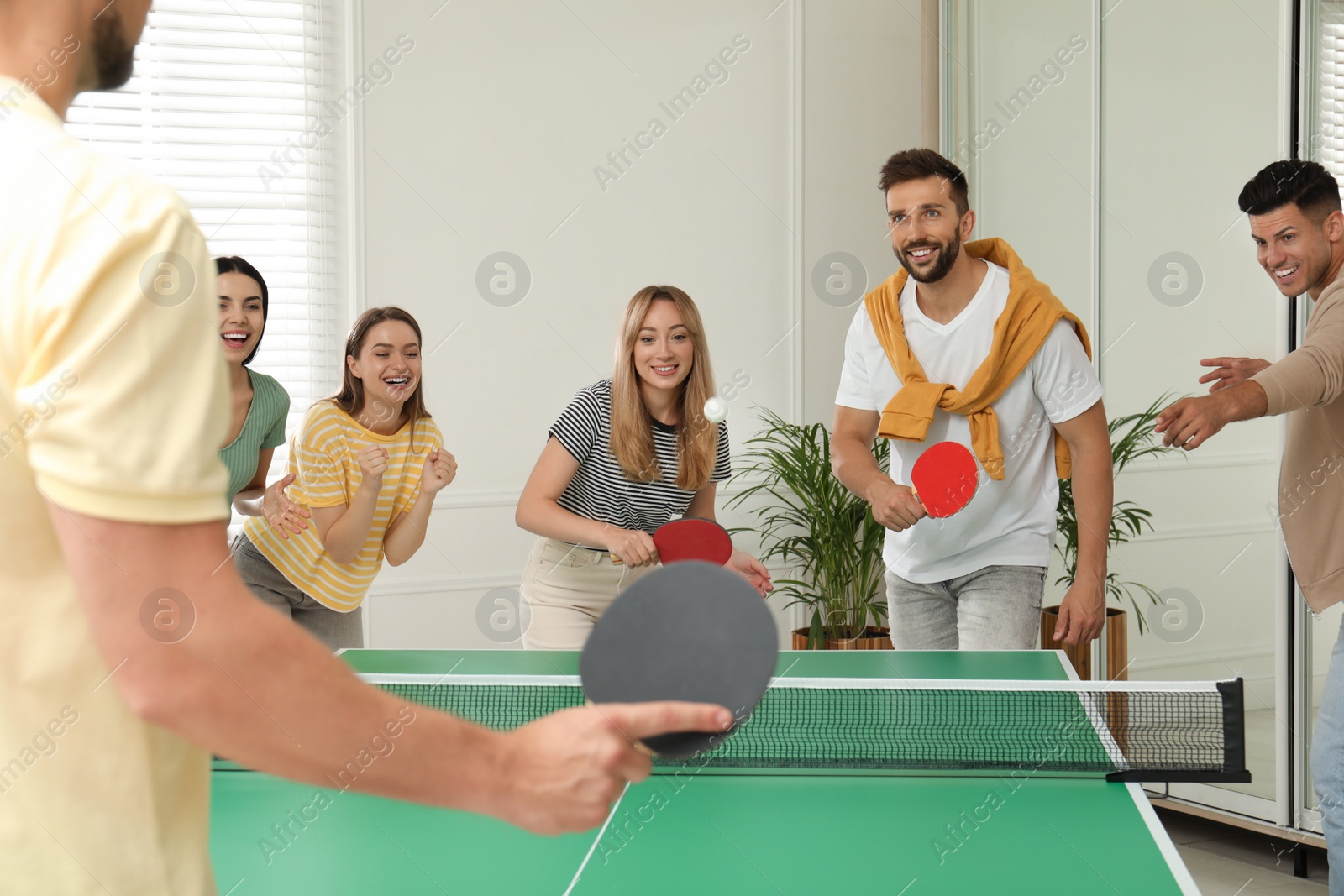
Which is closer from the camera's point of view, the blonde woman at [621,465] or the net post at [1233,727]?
the net post at [1233,727]

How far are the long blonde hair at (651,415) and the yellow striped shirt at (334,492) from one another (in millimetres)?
697

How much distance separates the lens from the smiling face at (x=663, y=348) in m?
3.90

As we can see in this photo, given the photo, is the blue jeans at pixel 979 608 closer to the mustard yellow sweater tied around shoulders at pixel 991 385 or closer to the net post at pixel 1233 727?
the mustard yellow sweater tied around shoulders at pixel 991 385

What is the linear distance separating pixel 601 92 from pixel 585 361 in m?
1.41

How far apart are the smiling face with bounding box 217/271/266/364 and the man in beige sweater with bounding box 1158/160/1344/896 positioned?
2.80m

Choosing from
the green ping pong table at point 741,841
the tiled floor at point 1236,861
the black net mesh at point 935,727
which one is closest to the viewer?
the green ping pong table at point 741,841

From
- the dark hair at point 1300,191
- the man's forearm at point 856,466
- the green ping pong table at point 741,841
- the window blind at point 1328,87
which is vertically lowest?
the green ping pong table at point 741,841

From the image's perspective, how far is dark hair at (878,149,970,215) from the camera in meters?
3.72

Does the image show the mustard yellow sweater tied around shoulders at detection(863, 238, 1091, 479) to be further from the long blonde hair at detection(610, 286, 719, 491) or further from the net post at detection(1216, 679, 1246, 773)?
the net post at detection(1216, 679, 1246, 773)

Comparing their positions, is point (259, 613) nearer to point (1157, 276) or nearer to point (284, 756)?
point (284, 756)

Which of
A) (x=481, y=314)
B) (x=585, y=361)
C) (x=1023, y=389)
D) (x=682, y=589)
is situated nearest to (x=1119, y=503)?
(x=1023, y=389)

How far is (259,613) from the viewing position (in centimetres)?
75

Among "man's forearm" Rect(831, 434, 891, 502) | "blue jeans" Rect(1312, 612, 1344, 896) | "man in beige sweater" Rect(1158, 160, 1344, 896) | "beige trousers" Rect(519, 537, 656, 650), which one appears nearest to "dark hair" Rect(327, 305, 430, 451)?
"beige trousers" Rect(519, 537, 656, 650)

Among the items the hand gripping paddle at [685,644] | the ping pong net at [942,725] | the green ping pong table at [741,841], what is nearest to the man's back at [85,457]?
the hand gripping paddle at [685,644]
